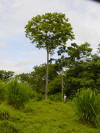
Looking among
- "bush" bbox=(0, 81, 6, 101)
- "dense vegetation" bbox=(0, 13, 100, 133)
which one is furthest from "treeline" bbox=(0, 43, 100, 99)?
"bush" bbox=(0, 81, 6, 101)

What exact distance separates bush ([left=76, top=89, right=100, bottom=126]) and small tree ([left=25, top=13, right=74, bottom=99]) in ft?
24.8

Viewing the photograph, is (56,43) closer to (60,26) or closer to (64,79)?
(60,26)

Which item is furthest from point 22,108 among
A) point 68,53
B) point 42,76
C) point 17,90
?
point 42,76

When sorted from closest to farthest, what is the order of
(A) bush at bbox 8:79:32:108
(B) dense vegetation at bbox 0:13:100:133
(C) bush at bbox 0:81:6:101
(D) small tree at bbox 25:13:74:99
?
(B) dense vegetation at bbox 0:13:100:133 → (A) bush at bbox 8:79:32:108 → (C) bush at bbox 0:81:6:101 → (D) small tree at bbox 25:13:74:99

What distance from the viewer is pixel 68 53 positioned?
1193cm

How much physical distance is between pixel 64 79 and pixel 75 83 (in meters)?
1.65

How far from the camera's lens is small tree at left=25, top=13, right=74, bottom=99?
10523 mm

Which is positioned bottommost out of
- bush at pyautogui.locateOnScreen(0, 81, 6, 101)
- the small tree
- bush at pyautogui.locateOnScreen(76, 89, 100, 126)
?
bush at pyautogui.locateOnScreen(76, 89, 100, 126)

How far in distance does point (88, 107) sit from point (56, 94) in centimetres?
1014

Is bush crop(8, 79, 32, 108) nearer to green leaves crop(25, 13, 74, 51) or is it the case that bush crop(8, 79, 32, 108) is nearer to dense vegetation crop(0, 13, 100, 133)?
dense vegetation crop(0, 13, 100, 133)

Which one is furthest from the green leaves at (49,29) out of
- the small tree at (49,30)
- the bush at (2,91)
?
the bush at (2,91)

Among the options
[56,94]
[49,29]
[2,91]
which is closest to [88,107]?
[2,91]

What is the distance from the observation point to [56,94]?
524 inches

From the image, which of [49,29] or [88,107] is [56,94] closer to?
[49,29]
